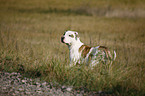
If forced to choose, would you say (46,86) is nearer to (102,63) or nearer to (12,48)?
(102,63)

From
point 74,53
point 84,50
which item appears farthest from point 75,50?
point 84,50

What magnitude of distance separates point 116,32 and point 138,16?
320 inches

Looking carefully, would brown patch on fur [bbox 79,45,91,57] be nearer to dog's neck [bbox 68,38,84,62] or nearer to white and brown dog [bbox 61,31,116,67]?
white and brown dog [bbox 61,31,116,67]

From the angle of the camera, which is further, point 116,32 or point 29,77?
point 116,32

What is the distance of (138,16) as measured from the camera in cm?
2283

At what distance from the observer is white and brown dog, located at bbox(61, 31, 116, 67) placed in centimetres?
576

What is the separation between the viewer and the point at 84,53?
6195 millimetres

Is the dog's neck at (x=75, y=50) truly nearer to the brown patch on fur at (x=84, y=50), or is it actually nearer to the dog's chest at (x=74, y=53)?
the dog's chest at (x=74, y=53)

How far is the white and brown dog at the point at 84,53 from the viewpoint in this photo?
576cm

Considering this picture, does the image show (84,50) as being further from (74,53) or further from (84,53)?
(74,53)

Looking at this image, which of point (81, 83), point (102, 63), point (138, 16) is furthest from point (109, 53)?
point (138, 16)

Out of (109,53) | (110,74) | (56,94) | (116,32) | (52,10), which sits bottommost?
(56,94)

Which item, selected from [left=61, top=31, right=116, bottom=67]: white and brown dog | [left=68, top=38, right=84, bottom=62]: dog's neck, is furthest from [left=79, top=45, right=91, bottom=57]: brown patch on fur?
[left=68, top=38, right=84, bottom=62]: dog's neck

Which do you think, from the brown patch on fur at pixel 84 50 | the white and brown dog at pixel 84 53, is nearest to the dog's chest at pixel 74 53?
the white and brown dog at pixel 84 53
